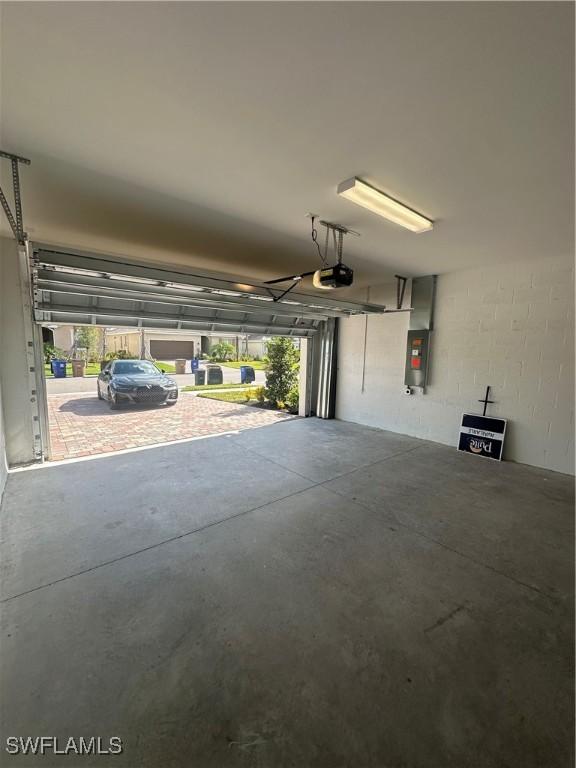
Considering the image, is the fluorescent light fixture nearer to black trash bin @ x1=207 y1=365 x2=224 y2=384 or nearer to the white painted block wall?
the white painted block wall

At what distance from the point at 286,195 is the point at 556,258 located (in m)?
3.81

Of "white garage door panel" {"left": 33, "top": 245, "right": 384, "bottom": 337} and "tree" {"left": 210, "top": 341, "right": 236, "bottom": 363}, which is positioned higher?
"white garage door panel" {"left": 33, "top": 245, "right": 384, "bottom": 337}

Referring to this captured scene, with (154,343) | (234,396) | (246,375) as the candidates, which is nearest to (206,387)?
(246,375)

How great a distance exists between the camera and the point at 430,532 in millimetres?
2723

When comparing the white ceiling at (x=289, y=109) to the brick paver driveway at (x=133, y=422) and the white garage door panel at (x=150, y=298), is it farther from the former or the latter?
the brick paver driveway at (x=133, y=422)

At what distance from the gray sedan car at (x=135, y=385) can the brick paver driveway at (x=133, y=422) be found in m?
0.28

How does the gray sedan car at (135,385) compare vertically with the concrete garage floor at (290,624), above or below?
above

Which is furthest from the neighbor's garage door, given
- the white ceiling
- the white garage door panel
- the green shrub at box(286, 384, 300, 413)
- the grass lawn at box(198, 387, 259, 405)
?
the white ceiling

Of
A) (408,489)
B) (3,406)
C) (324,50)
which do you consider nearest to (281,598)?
(408,489)

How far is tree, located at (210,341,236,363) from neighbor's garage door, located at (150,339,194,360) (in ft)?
6.50

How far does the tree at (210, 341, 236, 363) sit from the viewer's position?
18953 mm

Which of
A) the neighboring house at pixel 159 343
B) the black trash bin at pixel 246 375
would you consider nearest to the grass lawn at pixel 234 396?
the black trash bin at pixel 246 375

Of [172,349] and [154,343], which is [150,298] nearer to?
[154,343]

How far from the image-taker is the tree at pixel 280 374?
881 centimetres
